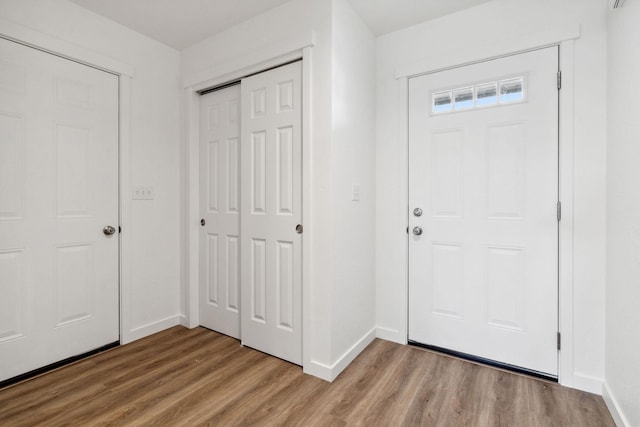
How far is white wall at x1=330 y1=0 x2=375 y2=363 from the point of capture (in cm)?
200

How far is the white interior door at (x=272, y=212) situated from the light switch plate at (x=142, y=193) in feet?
2.90

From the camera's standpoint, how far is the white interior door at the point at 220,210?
254 cm

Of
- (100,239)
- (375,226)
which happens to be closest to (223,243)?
(100,239)

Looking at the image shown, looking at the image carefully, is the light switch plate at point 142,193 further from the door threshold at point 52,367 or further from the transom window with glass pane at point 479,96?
the transom window with glass pane at point 479,96

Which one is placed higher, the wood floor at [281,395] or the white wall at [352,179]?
the white wall at [352,179]

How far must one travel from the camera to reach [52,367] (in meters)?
2.04

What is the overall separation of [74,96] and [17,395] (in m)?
1.92

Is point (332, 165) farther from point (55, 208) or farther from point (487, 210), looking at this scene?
point (55, 208)

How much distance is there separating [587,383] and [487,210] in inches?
45.0

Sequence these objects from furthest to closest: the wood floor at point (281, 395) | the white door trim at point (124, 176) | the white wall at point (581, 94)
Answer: the white door trim at point (124, 176), the white wall at point (581, 94), the wood floor at point (281, 395)

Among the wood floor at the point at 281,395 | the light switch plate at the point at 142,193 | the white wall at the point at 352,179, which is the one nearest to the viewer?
the wood floor at the point at 281,395

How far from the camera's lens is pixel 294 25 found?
2.06 meters

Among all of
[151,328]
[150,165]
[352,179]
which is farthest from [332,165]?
[151,328]

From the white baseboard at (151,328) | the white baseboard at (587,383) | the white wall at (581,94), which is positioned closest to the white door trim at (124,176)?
the white baseboard at (151,328)
